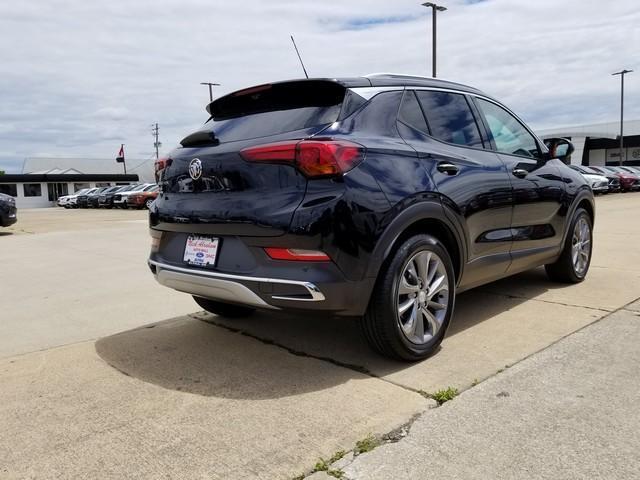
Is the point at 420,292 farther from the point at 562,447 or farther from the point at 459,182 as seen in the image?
the point at 562,447

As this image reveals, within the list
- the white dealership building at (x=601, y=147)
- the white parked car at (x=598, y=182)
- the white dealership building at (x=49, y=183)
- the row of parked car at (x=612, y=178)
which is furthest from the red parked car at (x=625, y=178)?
the white dealership building at (x=49, y=183)

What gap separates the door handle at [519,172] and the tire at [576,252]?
1.10m

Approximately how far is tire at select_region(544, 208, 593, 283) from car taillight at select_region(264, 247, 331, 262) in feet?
10.7

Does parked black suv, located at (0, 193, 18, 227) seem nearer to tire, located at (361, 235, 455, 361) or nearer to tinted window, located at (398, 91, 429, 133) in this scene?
tinted window, located at (398, 91, 429, 133)

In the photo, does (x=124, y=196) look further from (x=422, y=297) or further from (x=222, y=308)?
(x=422, y=297)

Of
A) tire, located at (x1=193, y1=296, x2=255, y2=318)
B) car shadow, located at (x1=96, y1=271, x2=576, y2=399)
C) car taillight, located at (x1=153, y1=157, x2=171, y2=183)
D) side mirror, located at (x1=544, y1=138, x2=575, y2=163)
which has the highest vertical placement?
side mirror, located at (x1=544, y1=138, x2=575, y2=163)

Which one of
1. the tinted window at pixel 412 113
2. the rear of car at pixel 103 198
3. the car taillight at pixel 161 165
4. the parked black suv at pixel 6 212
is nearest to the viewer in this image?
the tinted window at pixel 412 113

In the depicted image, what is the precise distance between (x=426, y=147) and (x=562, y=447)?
193 cm

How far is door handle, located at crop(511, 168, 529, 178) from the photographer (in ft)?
14.6

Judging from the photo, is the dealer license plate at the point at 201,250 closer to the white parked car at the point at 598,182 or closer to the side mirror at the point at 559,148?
the side mirror at the point at 559,148

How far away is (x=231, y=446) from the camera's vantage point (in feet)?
8.29

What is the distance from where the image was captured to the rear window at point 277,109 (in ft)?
10.9

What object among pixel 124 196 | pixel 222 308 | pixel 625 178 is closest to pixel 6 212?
pixel 222 308

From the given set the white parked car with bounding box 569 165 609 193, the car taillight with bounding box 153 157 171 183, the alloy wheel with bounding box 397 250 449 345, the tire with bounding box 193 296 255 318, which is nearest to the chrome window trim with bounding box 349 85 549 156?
the alloy wheel with bounding box 397 250 449 345
